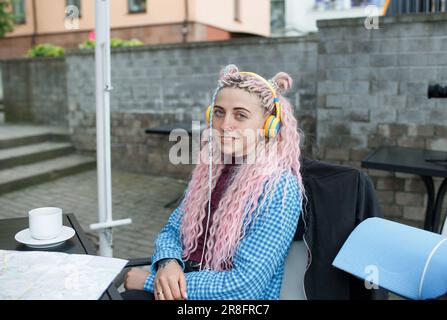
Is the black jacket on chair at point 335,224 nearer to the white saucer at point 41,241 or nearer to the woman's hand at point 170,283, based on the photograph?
the woman's hand at point 170,283

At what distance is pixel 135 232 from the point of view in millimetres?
4281

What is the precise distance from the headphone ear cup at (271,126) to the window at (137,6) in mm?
11667

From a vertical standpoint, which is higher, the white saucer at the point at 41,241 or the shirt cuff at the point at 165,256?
the white saucer at the point at 41,241

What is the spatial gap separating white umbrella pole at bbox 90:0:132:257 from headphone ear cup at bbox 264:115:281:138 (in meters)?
1.11

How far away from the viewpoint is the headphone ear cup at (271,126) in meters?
1.59

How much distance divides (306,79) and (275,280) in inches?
165

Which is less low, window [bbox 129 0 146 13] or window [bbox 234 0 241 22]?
window [bbox 234 0 241 22]

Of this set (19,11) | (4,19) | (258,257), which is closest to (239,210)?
(258,257)

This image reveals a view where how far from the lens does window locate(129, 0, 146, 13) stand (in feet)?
40.5

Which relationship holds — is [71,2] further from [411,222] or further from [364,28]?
[411,222]

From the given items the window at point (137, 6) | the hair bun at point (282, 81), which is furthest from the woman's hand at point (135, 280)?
the window at point (137, 6)

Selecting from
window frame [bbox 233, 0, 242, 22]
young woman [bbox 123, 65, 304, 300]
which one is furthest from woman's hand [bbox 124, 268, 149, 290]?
window frame [bbox 233, 0, 242, 22]

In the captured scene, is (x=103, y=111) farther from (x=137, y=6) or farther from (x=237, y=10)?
(x=237, y=10)

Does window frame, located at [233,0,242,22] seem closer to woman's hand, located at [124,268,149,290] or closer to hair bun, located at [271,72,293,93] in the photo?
hair bun, located at [271,72,293,93]
